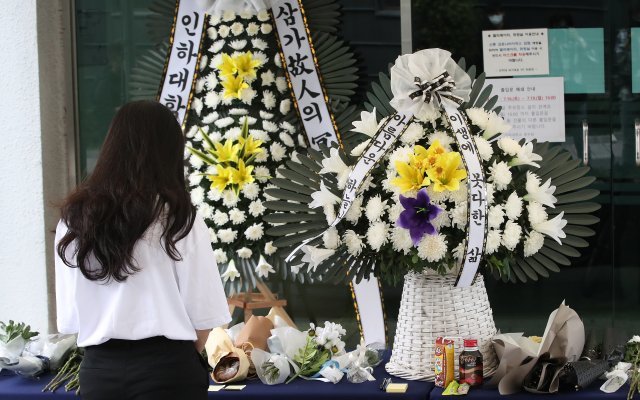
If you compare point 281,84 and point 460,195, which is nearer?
point 460,195

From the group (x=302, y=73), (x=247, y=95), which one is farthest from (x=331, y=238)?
(x=302, y=73)

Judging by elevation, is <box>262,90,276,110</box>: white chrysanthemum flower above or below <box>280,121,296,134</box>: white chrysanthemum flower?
above

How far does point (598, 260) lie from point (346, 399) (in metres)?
2.47

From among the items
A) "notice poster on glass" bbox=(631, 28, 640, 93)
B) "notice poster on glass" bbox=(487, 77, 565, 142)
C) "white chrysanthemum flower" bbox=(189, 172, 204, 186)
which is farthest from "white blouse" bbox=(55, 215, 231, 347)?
"notice poster on glass" bbox=(631, 28, 640, 93)

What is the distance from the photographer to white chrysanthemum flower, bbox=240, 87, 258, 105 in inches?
177

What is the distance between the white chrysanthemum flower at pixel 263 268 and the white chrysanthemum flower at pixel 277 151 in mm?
468

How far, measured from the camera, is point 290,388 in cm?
296

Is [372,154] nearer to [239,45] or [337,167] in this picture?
[337,167]

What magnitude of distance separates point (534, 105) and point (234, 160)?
1.58 metres

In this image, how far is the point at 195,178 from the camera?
450cm

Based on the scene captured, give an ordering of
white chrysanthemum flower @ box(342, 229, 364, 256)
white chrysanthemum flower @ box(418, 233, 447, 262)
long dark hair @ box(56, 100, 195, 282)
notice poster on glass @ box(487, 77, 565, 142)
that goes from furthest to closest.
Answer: notice poster on glass @ box(487, 77, 565, 142) → white chrysanthemum flower @ box(342, 229, 364, 256) → white chrysanthemum flower @ box(418, 233, 447, 262) → long dark hair @ box(56, 100, 195, 282)

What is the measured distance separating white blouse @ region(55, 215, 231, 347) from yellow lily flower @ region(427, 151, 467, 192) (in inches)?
28.2

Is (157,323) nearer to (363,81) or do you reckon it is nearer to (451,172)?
(451,172)

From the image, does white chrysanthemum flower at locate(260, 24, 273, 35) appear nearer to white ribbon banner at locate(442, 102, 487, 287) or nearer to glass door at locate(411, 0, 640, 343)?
glass door at locate(411, 0, 640, 343)
